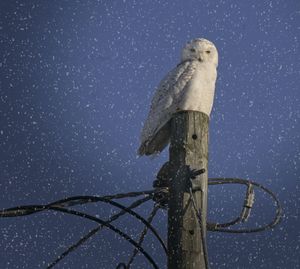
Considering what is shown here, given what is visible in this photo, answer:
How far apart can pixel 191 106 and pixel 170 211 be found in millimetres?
1656

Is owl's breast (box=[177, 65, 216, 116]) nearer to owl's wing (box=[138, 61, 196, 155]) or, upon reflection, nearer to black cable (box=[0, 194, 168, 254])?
owl's wing (box=[138, 61, 196, 155])

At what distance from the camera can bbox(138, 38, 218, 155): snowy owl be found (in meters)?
4.43

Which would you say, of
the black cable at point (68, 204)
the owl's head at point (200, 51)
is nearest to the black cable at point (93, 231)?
the black cable at point (68, 204)

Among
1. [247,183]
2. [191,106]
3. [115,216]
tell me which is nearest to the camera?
[115,216]

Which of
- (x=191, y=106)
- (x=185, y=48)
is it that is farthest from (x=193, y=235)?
(x=185, y=48)

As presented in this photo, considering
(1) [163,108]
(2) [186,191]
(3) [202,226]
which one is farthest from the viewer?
(1) [163,108]

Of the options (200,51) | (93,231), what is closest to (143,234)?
(93,231)

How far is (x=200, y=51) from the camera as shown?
6.20 meters

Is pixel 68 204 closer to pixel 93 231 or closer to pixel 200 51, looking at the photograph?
pixel 93 231

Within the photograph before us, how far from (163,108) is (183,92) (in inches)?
13.0

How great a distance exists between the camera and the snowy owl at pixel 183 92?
14.5ft

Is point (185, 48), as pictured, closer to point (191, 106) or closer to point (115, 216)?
point (191, 106)

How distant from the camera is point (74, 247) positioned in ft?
10.9

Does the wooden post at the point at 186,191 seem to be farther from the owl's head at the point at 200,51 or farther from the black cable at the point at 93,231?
the owl's head at the point at 200,51
